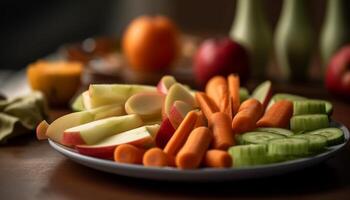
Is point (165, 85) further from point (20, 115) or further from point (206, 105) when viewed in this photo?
point (20, 115)

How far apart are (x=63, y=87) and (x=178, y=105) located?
1.99 ft

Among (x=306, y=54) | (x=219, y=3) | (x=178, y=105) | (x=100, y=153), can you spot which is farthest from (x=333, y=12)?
(x=219, y=3)

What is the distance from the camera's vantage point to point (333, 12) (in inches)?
75.6

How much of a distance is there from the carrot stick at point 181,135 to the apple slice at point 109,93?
0.16 m

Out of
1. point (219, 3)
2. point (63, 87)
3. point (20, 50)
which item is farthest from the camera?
point (219, 3)

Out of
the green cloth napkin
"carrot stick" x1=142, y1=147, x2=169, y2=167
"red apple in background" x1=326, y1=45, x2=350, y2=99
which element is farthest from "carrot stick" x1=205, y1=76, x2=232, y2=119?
"red apple in background" x1=326, y1=45, x2=350, y2=99

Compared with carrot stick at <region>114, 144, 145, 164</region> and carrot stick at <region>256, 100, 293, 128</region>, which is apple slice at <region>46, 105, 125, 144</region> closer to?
carrot stick at <region>114, 144, 145, 164</region>

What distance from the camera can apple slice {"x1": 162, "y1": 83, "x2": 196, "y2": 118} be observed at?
107cm

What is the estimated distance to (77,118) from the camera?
107cm

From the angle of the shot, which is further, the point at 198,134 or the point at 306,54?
the point at 306,54

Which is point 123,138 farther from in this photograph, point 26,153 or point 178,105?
point 26,153

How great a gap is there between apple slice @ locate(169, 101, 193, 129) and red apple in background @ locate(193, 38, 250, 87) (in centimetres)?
79

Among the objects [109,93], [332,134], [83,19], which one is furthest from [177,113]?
[83,19]

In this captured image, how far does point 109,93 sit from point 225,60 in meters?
0.78
